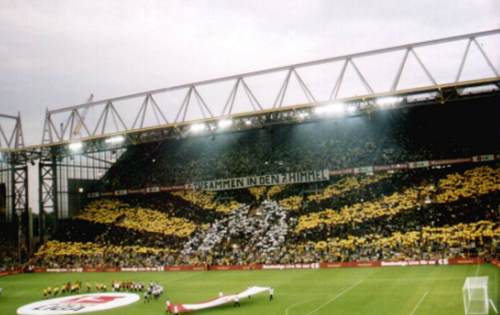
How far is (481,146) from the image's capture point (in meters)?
49.3

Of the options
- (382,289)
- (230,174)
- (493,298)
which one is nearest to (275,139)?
(230,174)

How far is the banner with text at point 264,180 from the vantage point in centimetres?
5388

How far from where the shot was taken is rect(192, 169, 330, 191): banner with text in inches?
2121

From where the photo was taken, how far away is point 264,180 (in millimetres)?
55906

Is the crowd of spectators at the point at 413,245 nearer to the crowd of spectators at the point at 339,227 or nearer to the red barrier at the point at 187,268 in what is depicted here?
the crowd of spectators at the point at 339,227

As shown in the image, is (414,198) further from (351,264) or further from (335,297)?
(335,297)

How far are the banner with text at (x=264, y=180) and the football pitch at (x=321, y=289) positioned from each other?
563 inches

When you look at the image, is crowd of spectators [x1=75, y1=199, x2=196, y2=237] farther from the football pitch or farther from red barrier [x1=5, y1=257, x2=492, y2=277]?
the football pitch

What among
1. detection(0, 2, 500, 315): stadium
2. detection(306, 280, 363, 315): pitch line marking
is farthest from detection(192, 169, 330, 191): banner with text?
detection(306, 280, 363, 315): pitch line marking

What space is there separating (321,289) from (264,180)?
2616 centimetres

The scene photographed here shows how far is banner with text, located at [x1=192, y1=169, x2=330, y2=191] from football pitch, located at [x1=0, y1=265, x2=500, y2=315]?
14.3m

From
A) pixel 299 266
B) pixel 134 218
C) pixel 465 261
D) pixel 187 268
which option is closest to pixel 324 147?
pixel 299 266

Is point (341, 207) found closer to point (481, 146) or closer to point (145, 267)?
point (481, 146)

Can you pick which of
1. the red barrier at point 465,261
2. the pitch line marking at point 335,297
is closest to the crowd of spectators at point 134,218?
the pitch line marking at point 335,297
